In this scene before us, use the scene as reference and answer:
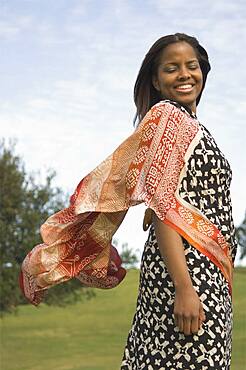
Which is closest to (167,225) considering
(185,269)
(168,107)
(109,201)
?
(185,269)

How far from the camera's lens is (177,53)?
277 cm

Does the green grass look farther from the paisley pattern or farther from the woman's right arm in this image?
the woman's right arm

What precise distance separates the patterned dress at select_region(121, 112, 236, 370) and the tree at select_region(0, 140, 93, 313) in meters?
13.1

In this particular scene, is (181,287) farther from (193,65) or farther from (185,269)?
(193,65)

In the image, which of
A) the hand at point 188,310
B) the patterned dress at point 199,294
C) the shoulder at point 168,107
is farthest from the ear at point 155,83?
the hand at point 188,310

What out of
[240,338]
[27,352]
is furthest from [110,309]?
[240,338]

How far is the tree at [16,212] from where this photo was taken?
15781mm

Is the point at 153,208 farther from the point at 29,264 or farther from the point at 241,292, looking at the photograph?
the point at 241,292

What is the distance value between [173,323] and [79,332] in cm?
1408

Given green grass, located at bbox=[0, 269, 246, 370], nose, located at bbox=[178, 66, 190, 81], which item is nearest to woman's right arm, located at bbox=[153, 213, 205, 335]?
nose, located at bbox=[178, 66, 190, 81]

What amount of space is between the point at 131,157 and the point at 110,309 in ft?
46.8

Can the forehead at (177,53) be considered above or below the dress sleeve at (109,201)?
above

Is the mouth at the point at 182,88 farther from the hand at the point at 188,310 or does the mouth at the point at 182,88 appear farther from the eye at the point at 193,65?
the hand at the point at 188,310

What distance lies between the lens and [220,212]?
2662 mm
